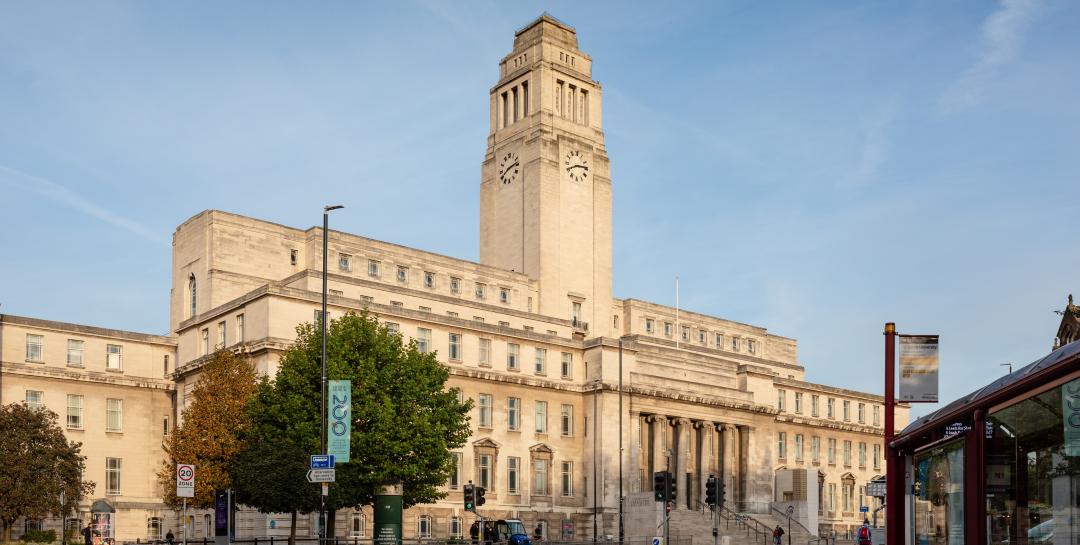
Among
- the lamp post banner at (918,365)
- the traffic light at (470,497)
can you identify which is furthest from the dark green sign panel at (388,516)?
the lamp post banner at (918,365)

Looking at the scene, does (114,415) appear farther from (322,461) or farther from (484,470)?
(322,461)

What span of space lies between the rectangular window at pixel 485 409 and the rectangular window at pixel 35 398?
2798 cm

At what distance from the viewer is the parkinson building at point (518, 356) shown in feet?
242

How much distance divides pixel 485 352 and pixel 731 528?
2235 centimetres

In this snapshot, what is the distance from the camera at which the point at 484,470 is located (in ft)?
252

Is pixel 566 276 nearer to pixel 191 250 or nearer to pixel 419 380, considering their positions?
pixel 191 250

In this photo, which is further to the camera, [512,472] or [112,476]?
[512,472]

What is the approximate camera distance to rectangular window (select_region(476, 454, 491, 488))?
7631 centimetres

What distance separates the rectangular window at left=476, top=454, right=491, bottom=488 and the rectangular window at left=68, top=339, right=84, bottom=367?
2713 centimetres

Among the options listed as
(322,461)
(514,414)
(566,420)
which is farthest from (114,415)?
(322,461)

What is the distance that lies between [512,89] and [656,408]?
30.3 m

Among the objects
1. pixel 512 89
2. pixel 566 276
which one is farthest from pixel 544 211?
pixel 512 89

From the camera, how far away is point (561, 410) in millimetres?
82062

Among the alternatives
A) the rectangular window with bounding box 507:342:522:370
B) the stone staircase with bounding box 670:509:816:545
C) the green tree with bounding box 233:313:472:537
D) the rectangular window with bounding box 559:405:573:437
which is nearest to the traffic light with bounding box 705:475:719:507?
the green tree with bounding box 233:313:472:537
